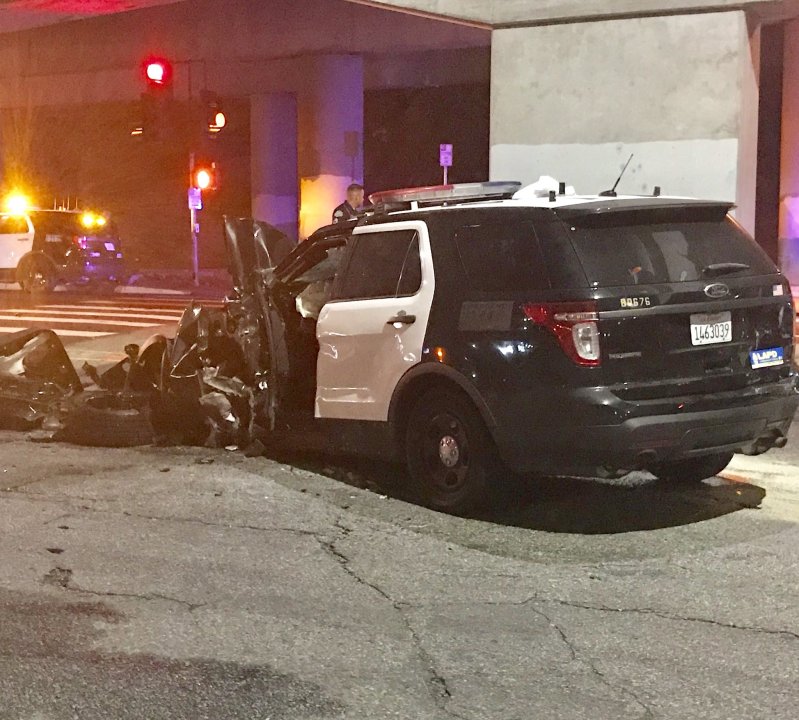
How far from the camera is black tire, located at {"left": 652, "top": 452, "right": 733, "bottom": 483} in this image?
22.6 feet

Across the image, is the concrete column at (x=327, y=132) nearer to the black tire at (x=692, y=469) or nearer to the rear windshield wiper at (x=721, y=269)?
the black tire at (x=692, y=469)

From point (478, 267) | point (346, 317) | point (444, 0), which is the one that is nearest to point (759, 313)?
point (478, 267)

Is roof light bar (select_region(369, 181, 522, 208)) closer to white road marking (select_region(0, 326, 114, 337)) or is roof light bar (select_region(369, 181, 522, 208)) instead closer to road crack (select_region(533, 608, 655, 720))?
road crack (select_region(533, 608, 655, 720))

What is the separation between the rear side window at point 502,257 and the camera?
5.88 meters

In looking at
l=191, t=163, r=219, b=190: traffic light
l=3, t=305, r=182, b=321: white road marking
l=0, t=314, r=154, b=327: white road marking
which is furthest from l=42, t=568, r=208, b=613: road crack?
l=191, t=163, r=219, b=190: traffic light

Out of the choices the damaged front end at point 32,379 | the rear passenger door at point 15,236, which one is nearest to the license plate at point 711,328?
the damaged front end at point 32,379

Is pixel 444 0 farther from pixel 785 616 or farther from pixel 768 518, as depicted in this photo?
pixel 785 616

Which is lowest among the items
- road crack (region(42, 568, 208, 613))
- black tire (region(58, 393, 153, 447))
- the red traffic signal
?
road crack (region(42, 568, 208, 613))

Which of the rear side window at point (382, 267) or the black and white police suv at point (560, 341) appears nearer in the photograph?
the black and white police suv at point (560, 341)

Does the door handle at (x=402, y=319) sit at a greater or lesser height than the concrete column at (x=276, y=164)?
lesser

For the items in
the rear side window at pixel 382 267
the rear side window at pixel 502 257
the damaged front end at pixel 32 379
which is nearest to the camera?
the rear side window at pixel 502 257

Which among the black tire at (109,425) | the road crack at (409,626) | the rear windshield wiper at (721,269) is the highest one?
the rear windshield wiper at (721,269)

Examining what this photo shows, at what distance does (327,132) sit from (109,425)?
21.0 meters

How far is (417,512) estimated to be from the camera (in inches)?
255
